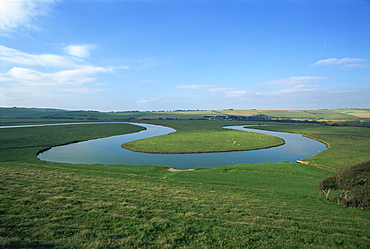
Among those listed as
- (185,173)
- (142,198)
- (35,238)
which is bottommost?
(185,173)

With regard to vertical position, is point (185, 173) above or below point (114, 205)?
below

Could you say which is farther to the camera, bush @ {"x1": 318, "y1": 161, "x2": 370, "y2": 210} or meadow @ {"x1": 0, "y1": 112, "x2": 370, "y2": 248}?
Answer: bush @ {"x1": 318, "y1": 161, "x2": 370, "y2": 210}

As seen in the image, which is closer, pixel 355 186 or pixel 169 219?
pixel 169 219

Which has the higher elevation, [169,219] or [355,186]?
[355,186]

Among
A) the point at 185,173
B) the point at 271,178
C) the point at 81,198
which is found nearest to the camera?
the point at 81,198

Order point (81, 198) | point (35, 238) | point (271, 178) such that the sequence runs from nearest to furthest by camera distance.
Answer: point (35, 238) < point (81, 198) < point (271, 178)

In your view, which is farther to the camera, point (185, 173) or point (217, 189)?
point (185, 173)

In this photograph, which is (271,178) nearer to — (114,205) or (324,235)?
(324,235)

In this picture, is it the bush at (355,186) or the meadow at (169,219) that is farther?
the bush at (355,186)

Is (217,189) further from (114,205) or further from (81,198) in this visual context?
(81,198)

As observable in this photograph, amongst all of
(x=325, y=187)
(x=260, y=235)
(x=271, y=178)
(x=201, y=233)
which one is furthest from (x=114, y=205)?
(x=271, y=178)
